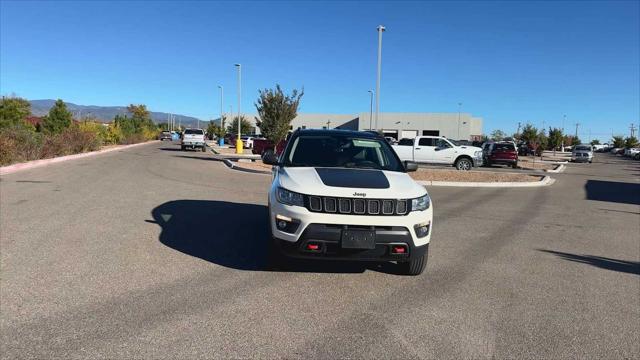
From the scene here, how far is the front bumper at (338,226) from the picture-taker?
16.0 ft

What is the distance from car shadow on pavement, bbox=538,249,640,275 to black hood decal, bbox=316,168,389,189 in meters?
3.25

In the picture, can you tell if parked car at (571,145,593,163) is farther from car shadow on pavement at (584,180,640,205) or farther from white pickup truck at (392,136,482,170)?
car shadow on pavement at (584,180,640,205)

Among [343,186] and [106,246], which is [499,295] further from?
[106,246]

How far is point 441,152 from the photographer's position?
85.6 feet

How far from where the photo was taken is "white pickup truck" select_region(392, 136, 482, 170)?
83.8ft

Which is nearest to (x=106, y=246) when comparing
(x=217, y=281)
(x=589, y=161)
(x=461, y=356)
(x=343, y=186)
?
(x=217, y=281)

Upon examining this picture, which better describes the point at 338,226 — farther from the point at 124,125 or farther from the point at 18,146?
the point at 124,125

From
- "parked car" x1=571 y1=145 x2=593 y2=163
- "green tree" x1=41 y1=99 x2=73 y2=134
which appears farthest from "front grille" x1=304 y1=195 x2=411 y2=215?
"parked car" x1=571 y1=145 x2=593 y2=163

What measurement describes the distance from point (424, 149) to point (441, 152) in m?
0.98

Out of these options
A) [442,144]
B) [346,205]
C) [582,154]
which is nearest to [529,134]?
[582,154]

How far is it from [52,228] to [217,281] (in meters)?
3.89

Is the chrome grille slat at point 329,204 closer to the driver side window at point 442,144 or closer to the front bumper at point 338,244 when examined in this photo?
the front bumper at point 338,244

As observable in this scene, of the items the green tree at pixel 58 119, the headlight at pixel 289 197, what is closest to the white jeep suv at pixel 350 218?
the headlight at pixel 289 197

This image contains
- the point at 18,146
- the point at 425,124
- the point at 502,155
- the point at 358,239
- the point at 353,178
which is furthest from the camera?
the point at 425,124
